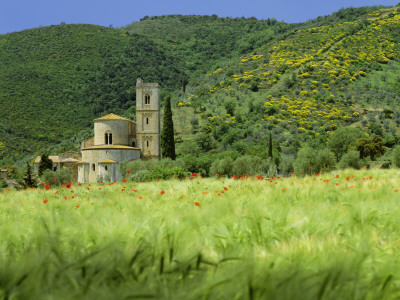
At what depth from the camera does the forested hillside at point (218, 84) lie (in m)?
72.2

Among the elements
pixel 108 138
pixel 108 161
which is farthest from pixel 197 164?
pixel 108 138

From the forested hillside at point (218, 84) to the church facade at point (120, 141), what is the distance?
6353 millimetres

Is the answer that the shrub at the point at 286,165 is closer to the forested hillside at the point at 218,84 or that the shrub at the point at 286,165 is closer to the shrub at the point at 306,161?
the forested hillside at the point at 218,84

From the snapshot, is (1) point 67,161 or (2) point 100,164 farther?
(1) point 67,161

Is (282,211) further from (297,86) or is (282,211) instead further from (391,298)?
(297,86)

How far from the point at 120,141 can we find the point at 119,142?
213 mm

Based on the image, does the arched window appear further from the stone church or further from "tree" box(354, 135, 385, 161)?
"tree" box(354, 135, 385, 161)

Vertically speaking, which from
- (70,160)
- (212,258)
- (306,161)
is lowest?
(70,160)

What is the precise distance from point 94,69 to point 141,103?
71.1 metres

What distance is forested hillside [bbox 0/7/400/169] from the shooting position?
7219 centimetres

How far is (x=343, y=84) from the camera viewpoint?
8500 cm

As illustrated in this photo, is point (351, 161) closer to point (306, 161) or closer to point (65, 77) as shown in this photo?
point (306, 161)

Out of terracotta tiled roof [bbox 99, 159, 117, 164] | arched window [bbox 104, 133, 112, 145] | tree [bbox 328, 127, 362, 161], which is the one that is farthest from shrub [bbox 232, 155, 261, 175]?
arched window [bbox 104, 133, 112, 145]

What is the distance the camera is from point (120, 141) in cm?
6009
